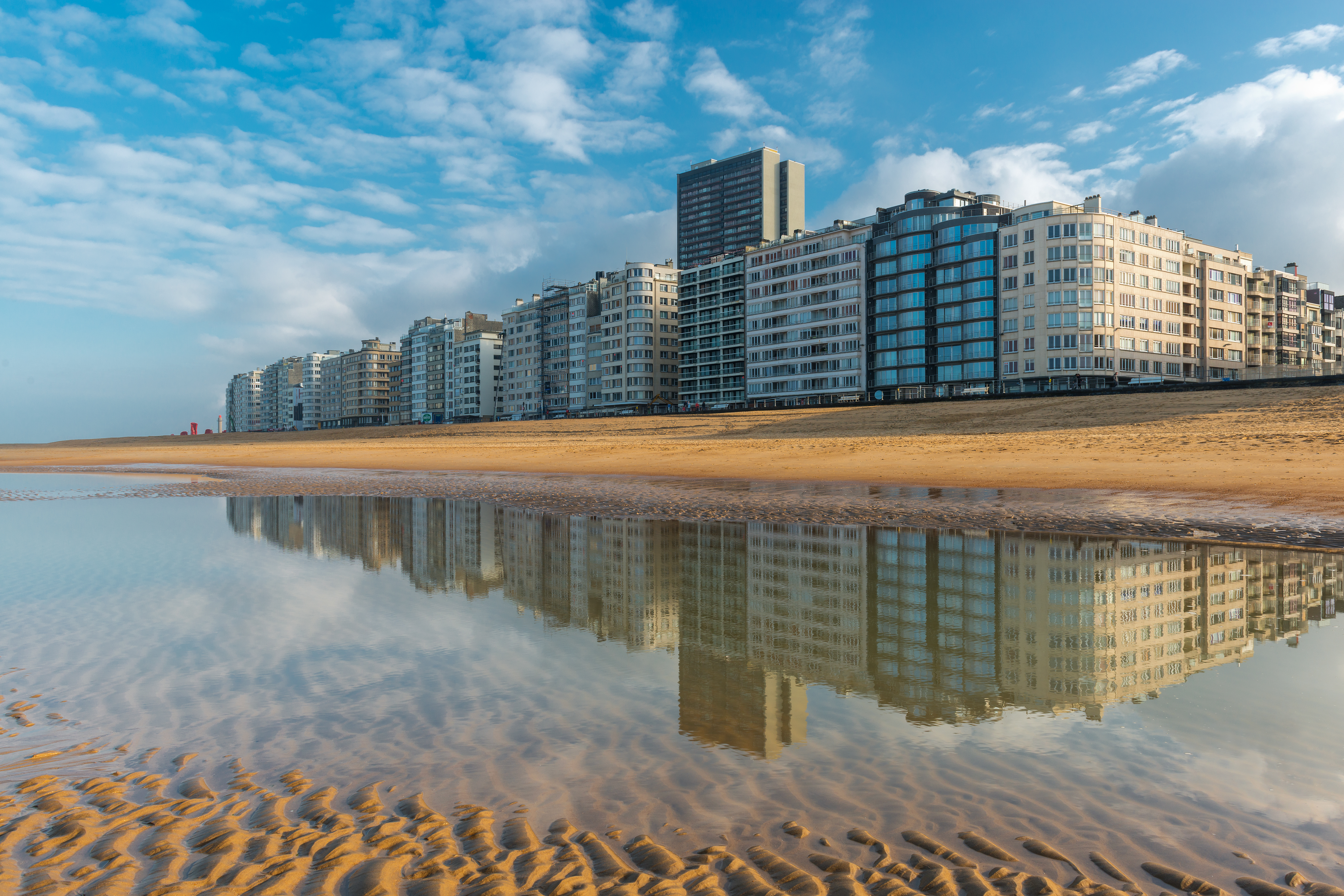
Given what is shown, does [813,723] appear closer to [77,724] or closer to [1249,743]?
[1249,743]

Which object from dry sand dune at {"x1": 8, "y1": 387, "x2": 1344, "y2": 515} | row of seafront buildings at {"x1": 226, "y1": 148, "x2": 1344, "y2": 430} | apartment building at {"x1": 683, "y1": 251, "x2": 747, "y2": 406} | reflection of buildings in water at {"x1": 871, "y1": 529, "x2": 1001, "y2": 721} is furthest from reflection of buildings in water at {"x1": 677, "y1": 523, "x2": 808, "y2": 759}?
apartment building at {"x1": 683, "y1": 251, "x2": 747, "y2": 406}

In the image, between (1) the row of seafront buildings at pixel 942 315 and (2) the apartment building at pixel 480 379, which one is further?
(2) the apartment building at pixel 480 379

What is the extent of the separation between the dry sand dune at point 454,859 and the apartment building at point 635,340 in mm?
148411

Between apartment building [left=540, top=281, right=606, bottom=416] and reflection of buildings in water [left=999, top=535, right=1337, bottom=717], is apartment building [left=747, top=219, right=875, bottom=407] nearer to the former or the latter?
apartment building [left=540, top=281, right=606, bottom=416]

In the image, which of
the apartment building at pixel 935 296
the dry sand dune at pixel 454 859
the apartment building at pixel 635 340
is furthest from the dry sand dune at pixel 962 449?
the apartment building at pixel 635 340

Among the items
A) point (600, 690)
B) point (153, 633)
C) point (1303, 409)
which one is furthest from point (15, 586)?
point (1303, 409)

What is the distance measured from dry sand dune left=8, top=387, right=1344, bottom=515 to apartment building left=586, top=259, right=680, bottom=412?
64160 millimetres

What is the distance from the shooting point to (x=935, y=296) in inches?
4336

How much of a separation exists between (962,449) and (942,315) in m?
71.9

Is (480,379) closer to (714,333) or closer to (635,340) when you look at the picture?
(635,340)

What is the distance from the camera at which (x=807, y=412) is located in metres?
78.9

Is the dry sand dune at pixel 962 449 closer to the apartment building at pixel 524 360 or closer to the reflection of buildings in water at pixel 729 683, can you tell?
the reflection of buildings in water at pixel 729 683

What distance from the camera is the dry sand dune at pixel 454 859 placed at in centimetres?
416

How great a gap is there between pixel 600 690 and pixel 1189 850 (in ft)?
16.7
